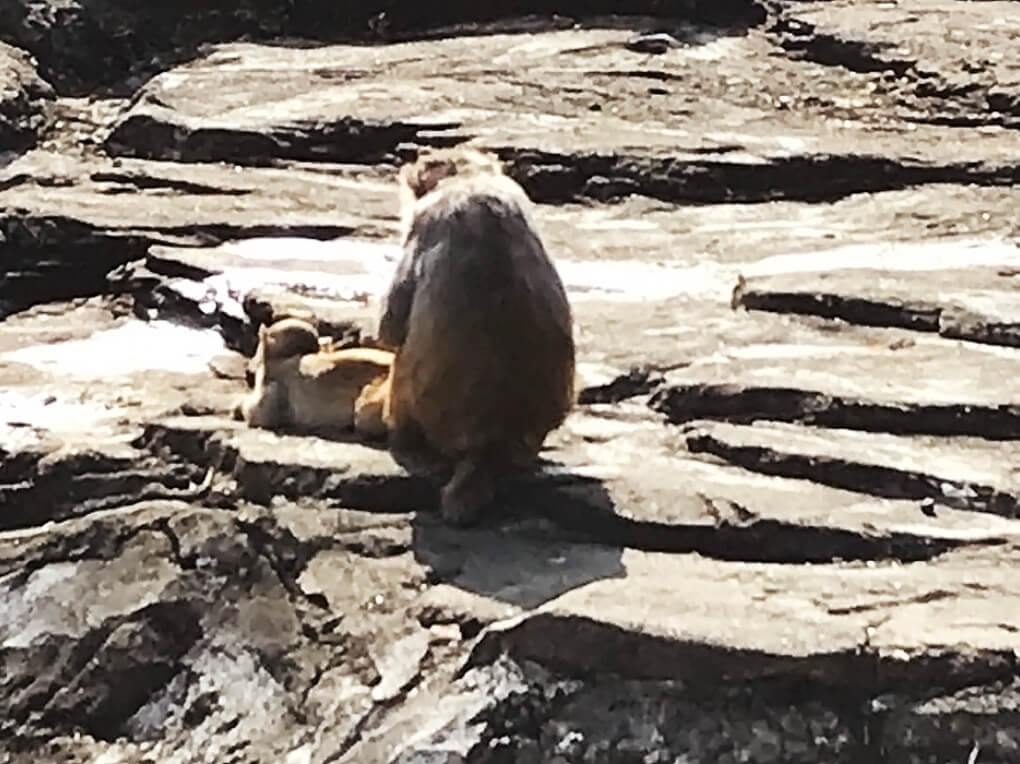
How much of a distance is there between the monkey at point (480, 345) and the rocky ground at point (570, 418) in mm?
112

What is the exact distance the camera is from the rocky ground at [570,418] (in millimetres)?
4270

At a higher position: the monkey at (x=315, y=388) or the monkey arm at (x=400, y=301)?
the monkey arm at (x=400, y=301)

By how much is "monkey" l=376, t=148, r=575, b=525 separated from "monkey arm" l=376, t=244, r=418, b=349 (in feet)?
0.04

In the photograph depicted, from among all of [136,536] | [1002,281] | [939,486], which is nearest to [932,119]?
[1002,281]

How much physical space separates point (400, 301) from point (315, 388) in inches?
17.0

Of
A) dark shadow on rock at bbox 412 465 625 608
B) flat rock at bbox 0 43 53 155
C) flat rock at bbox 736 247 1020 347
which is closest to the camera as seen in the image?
dark shadow on rock at bbox 412 465 625 608

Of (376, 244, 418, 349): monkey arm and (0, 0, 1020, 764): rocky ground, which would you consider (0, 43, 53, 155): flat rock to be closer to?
(0, 0, 1020, 764): rocky ground

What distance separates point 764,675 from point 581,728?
16.8 inches

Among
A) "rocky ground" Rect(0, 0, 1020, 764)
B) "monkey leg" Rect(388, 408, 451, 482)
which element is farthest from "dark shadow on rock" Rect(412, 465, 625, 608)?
"monkey leg" Rect(388, 408, 451, 482)

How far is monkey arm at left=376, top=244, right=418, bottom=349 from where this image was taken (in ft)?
17.0

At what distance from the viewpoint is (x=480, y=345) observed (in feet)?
16.2

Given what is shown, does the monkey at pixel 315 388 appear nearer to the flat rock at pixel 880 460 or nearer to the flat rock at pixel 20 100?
the flat rock at pixel 880 460

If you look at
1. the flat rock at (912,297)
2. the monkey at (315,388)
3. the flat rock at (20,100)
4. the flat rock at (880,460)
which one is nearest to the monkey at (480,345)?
the monkey at (315,388)

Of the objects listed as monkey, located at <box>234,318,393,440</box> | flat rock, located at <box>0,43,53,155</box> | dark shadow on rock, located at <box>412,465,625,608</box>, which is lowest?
dark shadow on rock, located at <box>412,465,625,608</box>
